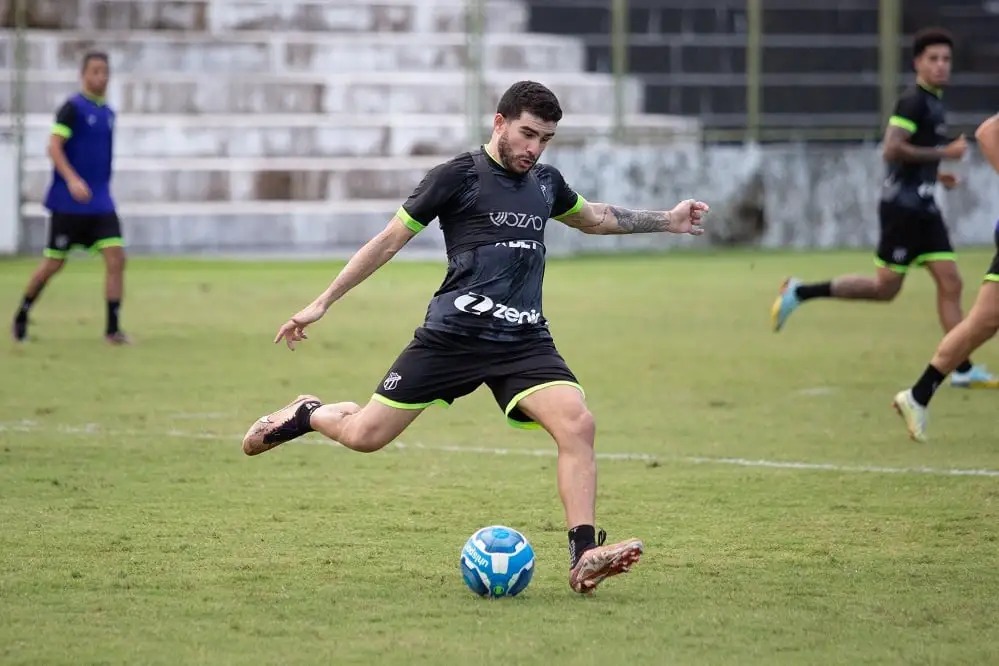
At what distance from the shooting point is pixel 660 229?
22.8ft

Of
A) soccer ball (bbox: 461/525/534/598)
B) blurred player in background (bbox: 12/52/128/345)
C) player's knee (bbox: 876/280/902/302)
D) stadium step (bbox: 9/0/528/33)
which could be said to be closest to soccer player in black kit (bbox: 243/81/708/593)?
soccer ball (bbox: 461/525/534/598)

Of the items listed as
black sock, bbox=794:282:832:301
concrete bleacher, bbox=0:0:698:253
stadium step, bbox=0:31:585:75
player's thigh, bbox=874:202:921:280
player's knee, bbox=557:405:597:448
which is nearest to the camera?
player's knee, bbox=557:405:597:448

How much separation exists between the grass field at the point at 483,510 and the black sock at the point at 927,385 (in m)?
0.27

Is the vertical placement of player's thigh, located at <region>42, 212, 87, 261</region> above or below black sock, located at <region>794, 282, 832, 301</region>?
above

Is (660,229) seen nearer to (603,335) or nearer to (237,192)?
(603,335)

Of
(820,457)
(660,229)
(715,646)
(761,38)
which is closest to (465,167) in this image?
(660,229)

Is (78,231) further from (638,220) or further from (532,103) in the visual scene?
(532,103)

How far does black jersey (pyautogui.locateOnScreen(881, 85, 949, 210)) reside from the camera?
1200cm

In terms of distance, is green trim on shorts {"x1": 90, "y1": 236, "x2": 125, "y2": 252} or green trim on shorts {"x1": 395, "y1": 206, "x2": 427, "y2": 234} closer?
green trim on shorts {"x1": 395, "y1": 206, "x2": 427, "y2": 234}

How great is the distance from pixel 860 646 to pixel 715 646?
0.44 metres

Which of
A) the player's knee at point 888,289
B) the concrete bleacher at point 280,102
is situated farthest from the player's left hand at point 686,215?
the concrete bleacher at point 280,102

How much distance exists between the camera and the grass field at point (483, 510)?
5.38m

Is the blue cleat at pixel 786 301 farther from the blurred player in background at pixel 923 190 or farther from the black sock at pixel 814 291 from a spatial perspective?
the blurred player in background at pixel 923 190

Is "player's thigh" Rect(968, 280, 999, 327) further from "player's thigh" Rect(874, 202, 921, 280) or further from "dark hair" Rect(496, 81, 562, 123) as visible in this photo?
"dark hair" Rect(496, 81, 562, 123)
